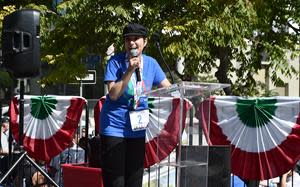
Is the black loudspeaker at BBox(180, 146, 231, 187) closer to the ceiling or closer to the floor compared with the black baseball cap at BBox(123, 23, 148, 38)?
closer to the floor

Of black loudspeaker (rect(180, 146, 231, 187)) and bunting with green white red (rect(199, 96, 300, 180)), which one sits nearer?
black loudspeaker (rect(180, 146, 231, 187))

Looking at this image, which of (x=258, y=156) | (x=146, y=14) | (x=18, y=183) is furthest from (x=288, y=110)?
(x=146, y=14)

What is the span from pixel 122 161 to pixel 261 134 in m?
1.89

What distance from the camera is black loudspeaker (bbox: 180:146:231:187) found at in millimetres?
5016

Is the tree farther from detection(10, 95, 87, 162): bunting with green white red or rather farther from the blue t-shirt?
the blue t-shirt

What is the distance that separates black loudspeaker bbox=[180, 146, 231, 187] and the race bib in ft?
1.28

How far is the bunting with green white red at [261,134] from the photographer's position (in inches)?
243

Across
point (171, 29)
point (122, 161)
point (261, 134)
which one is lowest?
point (122, 161)

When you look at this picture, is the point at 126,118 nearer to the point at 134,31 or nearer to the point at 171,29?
the point at 134,31

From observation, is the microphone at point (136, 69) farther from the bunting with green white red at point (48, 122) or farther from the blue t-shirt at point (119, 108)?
the bunting with green white red at point (48, 122)

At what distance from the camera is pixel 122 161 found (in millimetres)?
4945

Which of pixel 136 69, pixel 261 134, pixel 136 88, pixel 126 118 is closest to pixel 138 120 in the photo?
pixel 126 118

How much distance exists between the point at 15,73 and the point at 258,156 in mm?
2696

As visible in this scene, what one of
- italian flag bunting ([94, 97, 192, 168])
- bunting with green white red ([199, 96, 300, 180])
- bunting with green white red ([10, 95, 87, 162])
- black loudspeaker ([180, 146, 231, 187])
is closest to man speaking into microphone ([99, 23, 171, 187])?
italian flag bunting ([94, 97, 192, 168])
